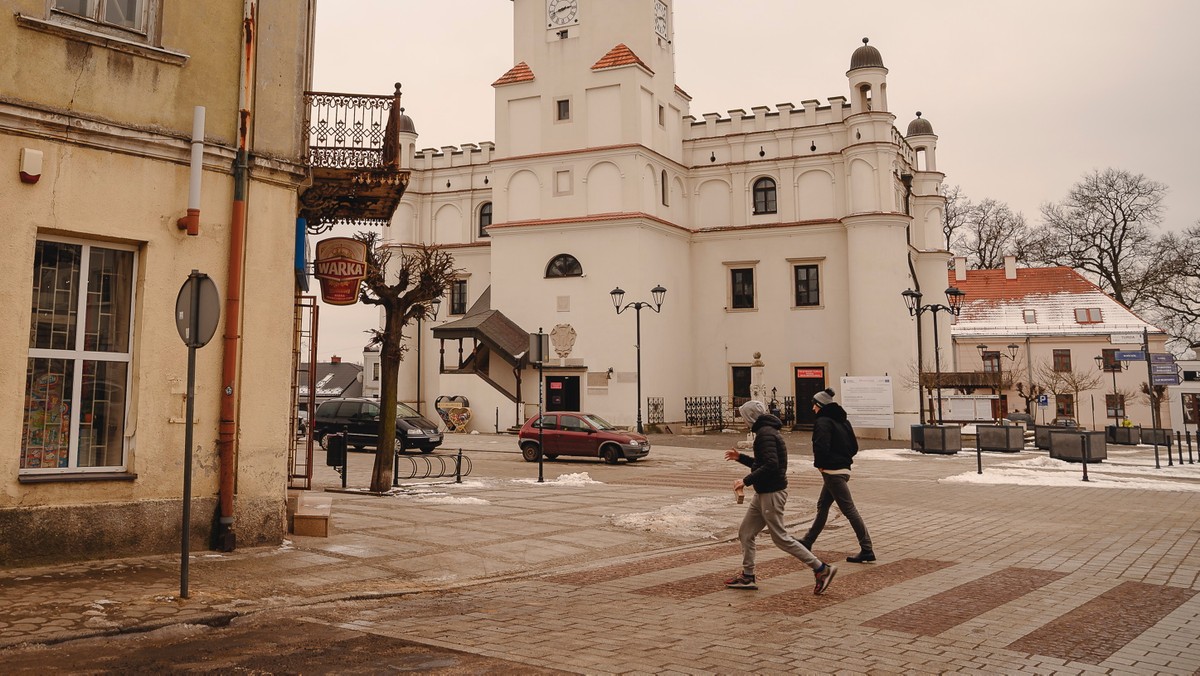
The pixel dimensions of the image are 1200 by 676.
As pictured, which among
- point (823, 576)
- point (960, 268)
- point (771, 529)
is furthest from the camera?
point (960, 268)

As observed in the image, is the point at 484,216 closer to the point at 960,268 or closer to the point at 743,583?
the point at 960,268

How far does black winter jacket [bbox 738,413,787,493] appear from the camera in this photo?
7.98 meters

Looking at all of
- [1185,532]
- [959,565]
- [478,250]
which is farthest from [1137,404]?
[959,565]

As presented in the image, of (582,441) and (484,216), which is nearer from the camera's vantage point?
(582,441)

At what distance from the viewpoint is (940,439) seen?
2805cm

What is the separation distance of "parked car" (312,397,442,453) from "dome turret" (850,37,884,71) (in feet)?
84.1

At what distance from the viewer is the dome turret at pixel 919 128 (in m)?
48.6

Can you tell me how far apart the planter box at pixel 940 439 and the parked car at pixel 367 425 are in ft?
50.7

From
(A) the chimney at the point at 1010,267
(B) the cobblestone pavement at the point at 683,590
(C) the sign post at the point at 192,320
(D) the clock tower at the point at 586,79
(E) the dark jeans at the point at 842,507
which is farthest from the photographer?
(A) the chimney at the point at 1010,267

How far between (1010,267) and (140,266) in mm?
61057

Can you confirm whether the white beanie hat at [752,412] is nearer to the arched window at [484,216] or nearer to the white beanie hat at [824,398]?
the white beanie hat at [824,398]

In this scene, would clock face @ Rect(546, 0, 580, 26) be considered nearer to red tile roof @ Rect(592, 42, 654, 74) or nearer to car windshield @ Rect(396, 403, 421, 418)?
red tile roof @ Rect(592, 42, 654, 74)

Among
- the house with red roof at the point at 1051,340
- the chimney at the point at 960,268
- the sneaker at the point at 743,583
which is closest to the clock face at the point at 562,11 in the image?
the house with red roof at the point at 1051,340

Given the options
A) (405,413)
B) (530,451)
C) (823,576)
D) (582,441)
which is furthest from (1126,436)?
(823,576)
